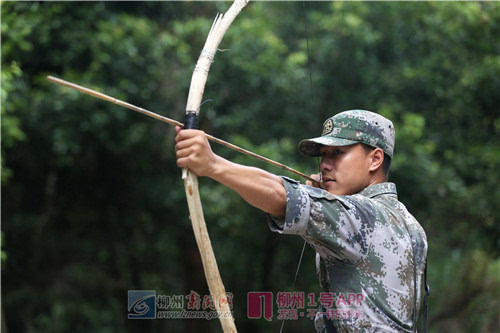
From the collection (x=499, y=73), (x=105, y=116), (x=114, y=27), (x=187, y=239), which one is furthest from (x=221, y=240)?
(x=499, y=73)

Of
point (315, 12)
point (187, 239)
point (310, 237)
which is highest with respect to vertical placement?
point (315, 12)

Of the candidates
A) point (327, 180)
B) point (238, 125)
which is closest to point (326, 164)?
point (327, 180)

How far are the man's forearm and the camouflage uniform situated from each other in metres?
0.04

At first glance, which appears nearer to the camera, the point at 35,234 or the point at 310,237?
the point at 310,237

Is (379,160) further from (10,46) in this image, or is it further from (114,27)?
(114,27)

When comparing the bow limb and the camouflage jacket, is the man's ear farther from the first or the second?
the bow limb

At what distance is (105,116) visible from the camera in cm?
702

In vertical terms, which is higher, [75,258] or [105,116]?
[105,116]

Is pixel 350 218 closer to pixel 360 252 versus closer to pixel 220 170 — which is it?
pixel 360 252

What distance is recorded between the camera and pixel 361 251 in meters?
2.02

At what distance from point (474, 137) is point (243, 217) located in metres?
3.01

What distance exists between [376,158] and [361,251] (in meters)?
0.41

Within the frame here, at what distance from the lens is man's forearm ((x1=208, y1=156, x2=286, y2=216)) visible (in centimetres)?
188

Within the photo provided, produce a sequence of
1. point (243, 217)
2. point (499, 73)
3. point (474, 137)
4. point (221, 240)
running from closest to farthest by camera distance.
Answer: point (499, 73), point (474, 137), point (243, 217), point (221, 240)
